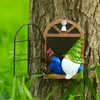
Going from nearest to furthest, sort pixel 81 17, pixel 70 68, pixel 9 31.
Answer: pixel 70 68 < pixel 81 17 < pixel 9 31

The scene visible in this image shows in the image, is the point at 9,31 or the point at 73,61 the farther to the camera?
the point at 9,31

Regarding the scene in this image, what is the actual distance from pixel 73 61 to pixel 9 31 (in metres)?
3.86

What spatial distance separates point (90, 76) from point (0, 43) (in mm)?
3023

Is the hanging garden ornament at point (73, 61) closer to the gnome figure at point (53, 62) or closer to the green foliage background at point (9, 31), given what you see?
the gnome figure at point (53, 62)

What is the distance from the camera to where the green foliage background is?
18.5ft

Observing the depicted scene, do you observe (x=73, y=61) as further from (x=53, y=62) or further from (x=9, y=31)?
(x=9, y=31)

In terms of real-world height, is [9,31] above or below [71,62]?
above

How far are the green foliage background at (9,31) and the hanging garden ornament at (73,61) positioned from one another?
70 cm

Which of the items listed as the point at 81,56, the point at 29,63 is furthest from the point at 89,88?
the point at 29,63

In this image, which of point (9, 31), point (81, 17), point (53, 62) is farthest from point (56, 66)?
point (9, 31)

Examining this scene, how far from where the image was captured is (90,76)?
455 cm

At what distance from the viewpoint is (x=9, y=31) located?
322 inches

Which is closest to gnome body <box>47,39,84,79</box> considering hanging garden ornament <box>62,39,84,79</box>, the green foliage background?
hanging garden ornament <box>62,39,84,79</box>

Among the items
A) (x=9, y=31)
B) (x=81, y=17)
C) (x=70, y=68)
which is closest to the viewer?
(x=70, y=68)
